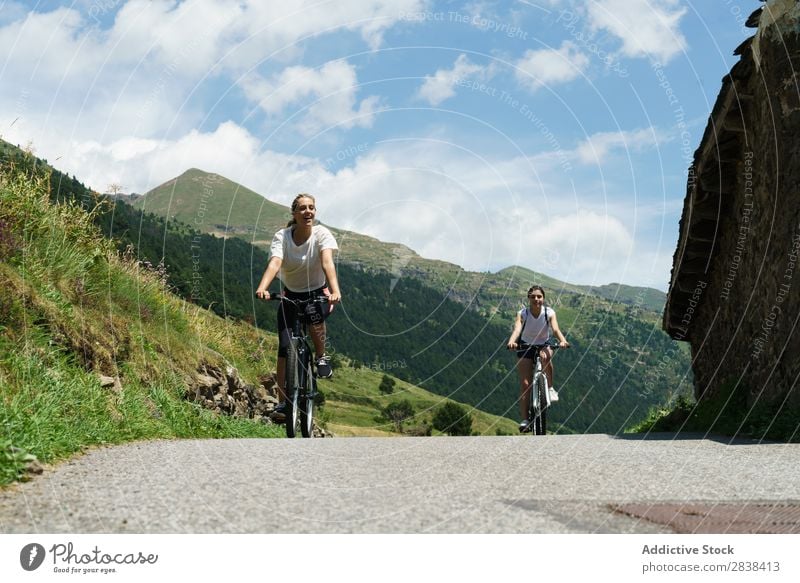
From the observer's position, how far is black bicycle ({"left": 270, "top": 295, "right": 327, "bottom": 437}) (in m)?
8.08

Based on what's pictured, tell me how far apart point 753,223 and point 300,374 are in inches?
284

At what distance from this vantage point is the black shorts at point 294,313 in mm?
8109

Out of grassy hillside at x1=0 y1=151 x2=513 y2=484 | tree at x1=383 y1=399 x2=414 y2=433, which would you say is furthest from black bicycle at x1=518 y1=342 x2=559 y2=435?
tree at x1=383 y1=399 x2=414 y2=433

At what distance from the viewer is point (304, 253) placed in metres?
8.07

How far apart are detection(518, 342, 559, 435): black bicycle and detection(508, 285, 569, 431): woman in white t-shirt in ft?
Result: 0.17

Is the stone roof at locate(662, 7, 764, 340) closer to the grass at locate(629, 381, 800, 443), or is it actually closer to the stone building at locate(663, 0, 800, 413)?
the stone building at locate(663, 0, 800, 413)

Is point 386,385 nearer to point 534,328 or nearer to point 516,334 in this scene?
point 516,334

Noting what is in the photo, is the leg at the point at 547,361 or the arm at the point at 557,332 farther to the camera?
the leg at the point at 547,361

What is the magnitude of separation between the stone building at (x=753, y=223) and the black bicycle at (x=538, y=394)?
2771 millimetres

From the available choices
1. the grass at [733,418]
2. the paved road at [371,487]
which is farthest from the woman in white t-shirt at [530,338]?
the paved road at [371,487]

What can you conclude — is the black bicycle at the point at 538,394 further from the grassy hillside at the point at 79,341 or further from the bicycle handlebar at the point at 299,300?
the bicycle handlebar at the point at 299,300

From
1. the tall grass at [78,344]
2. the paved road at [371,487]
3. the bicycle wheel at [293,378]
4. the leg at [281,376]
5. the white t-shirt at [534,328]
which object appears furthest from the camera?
the white t-shirt at [534,328]

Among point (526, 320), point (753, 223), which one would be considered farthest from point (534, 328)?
point (753, 223)

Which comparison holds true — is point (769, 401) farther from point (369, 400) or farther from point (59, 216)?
point (369, 400)
